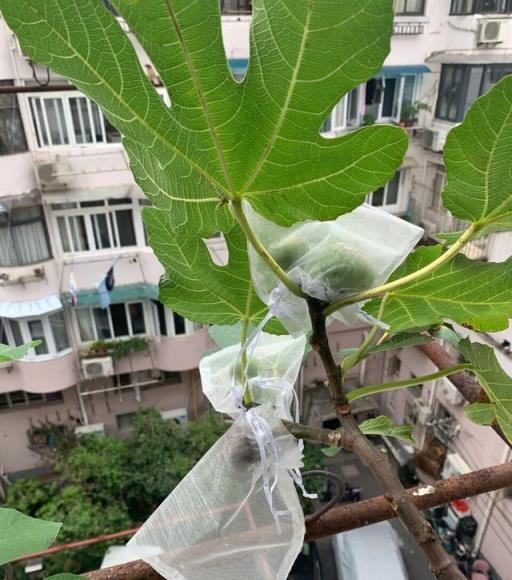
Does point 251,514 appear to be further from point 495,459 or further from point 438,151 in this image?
point 438,151

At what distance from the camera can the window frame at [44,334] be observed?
3.50 metres

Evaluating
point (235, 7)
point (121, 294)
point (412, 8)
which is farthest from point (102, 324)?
point (412, 8)

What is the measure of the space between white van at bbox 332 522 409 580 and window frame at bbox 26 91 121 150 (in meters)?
3.28

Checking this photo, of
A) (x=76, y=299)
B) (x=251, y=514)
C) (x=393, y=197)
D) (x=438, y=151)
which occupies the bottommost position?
(x=76, y=299)

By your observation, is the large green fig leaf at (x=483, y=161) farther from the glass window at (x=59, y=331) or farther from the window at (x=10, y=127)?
the glass window at (x=59, y=331)

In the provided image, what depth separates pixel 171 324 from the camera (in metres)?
3.86

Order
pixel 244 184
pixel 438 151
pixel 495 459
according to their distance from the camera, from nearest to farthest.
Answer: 1. pixel 244 184
2. pixel 495 459
3. pixel 438 151

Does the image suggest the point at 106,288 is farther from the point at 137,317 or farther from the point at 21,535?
the point at 21,535

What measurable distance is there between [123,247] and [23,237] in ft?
2.18

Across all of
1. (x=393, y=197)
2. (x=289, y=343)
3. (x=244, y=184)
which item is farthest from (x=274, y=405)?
(x=393, y=197)

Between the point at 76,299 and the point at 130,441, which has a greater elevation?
the point at 76,299

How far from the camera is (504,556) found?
333 centimetres

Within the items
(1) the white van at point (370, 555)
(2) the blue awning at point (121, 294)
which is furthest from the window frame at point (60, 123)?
(1) the white van at point (370, 555)

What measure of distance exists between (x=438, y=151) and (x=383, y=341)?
11.9 ft
